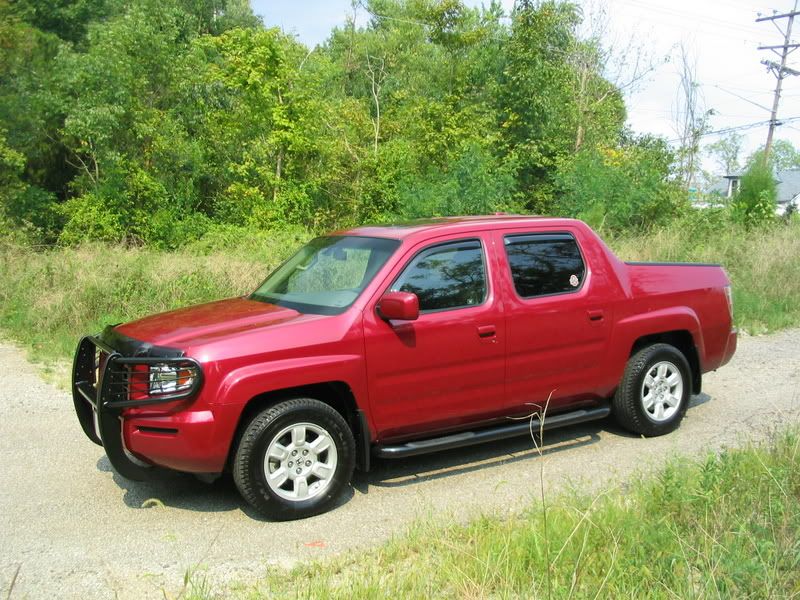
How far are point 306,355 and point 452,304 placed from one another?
47.5 inches

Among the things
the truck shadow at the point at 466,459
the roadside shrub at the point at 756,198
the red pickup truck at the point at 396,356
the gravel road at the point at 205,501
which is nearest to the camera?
the gravel road at the point at 205,501

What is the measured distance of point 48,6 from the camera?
2658 cm

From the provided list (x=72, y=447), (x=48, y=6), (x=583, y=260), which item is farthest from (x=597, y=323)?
(x=48, y=6)

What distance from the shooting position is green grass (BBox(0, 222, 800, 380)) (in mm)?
10789

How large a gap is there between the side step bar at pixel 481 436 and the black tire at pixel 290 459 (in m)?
0.36

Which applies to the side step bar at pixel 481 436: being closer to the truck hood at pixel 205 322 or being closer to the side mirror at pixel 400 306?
the side mirror at pixel 400 306

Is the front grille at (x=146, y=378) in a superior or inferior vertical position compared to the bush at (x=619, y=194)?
inferior

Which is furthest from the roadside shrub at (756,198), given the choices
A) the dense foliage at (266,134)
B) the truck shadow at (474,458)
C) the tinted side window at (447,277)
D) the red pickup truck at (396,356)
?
the tinted side window at (447,277)

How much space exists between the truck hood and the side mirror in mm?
481

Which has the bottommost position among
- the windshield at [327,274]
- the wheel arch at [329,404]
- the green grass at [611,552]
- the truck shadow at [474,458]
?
the truck shadow at [474,458]

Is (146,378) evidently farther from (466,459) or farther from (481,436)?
(466,459)

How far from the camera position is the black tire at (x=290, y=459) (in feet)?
16.1

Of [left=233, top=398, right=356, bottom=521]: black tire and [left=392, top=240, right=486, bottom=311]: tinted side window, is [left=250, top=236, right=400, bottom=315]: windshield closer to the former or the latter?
[left=392, top=240, right=486, bottom=311]: tinted side window

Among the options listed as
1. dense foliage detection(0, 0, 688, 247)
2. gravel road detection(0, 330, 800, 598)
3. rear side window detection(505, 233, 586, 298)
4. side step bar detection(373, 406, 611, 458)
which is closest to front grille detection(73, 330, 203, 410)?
gravel road detection(0, 330, 800, 598)
